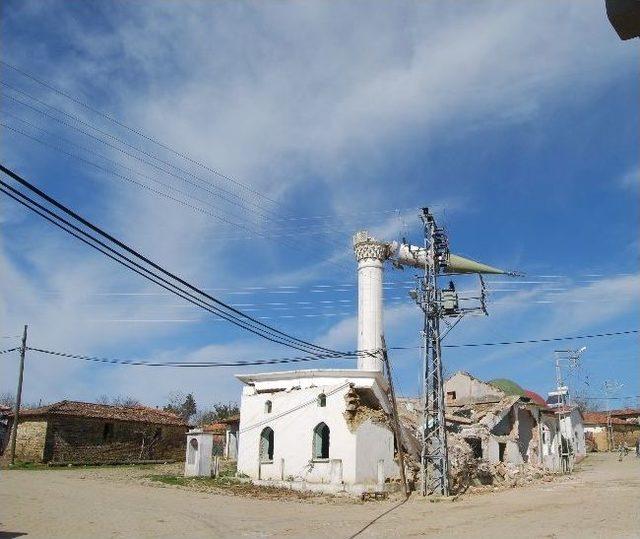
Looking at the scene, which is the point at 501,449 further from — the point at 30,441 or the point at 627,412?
the point at 627,412

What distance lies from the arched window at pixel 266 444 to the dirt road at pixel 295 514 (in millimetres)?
4663

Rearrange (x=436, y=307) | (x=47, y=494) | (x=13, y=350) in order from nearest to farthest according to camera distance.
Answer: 1. (x=47, y=494)
2. (x=436, y=307)
3. (x=13, y=350)

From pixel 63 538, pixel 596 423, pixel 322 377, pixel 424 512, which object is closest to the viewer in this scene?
pixel 63 538

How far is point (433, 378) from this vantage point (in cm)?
2264

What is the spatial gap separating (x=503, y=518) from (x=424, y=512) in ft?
9.13

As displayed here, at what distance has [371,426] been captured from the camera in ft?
79.0

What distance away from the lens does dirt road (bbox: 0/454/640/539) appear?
14.0 m

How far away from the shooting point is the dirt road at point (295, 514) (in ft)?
45.8

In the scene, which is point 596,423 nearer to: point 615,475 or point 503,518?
point 615,475

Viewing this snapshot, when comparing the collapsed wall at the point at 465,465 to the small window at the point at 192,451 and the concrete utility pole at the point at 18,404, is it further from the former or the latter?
the concrete utility pole at the point at 18,404

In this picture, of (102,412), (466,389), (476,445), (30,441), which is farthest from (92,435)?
(466,389)

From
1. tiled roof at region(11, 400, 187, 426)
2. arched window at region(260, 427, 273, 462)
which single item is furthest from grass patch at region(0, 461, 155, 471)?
arched window at region(260, 427, 273, 462)

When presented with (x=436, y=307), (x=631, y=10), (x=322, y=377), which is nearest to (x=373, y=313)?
(x=322, y=377)

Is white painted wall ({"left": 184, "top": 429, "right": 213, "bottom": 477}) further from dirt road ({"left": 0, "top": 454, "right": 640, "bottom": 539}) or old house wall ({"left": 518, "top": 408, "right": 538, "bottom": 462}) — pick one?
old house wall ({"left": 518, "top": 408, "right": 538, "bottom": 462})
